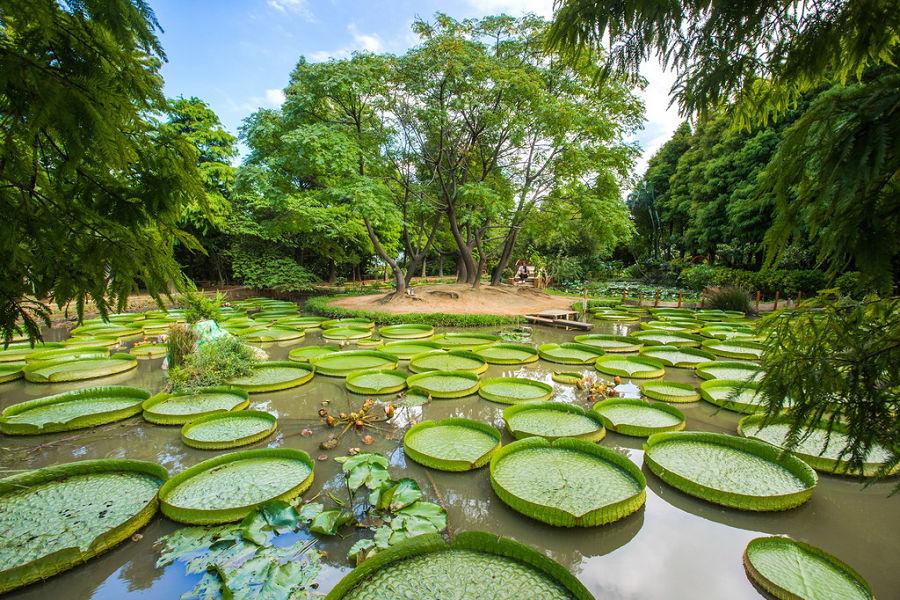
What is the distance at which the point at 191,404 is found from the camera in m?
5.11

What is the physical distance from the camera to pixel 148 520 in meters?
3.01

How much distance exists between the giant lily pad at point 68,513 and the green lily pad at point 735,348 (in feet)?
28.7

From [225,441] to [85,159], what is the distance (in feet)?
10.1

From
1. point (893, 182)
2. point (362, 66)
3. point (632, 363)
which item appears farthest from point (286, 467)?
point (362, 66)

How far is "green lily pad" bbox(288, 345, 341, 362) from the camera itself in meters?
7.61

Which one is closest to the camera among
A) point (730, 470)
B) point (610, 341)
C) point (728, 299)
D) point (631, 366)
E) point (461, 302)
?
point (730, 470)

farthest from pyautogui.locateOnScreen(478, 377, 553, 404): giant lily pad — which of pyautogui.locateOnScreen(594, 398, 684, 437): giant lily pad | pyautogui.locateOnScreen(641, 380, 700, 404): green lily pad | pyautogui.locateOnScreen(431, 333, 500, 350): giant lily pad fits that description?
pyautogui.locateOnScreen(431, 333, 500, 350): giant lily pad

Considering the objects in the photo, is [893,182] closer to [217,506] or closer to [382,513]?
[382,513]

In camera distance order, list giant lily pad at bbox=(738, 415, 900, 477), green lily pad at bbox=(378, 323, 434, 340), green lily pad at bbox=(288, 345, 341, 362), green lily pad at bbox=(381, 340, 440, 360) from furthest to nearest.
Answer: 1. green lily pad at bbox=(378, 323, 434, 340)
2. green lily pad at bbox=(381, 340, 440, 360)
3. green lily pad at bbox=(288, 345, 341, 362)
4. giant lily pad at bbox=(738, 415, 900, 477)

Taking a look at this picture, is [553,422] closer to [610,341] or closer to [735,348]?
[610,341]

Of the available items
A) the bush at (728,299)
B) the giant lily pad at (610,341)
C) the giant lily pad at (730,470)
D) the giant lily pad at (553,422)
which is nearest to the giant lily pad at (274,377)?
the giant lily pad at (553,422)

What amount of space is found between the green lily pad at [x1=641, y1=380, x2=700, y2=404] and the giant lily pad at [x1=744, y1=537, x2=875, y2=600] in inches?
112

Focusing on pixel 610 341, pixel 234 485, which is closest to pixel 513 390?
pixel 234 485

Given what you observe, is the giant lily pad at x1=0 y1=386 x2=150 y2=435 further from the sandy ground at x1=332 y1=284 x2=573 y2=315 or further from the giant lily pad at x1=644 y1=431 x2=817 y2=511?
the sandy ground at x1=332 y1=284 x2=573 y2=315
